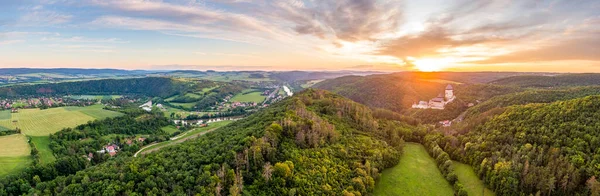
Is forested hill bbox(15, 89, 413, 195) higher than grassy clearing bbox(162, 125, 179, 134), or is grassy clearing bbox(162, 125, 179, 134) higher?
forested hill bbox(15, 89, 413, 195)

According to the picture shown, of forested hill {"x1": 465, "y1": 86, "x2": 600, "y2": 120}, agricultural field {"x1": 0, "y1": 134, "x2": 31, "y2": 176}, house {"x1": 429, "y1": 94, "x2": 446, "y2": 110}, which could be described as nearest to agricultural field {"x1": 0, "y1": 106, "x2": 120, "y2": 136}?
agricultural field {"x1": 0, "y1": 134, "x2": 31, "y2": 176}

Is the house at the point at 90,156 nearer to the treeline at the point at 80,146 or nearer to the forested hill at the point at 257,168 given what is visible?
the treeline at the point at 80,146

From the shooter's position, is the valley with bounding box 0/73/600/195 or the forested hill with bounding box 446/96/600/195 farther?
the forested hill with bounding box 446/96/600/195

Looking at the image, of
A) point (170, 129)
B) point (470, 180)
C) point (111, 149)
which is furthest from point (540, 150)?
point (170, 129)

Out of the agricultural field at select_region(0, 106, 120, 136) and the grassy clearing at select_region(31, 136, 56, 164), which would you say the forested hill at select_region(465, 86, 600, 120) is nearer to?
the grassy clearing at select_region(31, 136, 56, 164)

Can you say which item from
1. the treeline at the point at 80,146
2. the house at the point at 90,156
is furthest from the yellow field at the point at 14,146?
the house at the point at 90,156

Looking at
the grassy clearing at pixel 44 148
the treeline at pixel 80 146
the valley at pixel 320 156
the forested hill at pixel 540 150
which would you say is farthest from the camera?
the grassy clearing at pixel 44 148

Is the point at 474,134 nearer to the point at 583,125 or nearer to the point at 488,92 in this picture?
the point at 583,125
